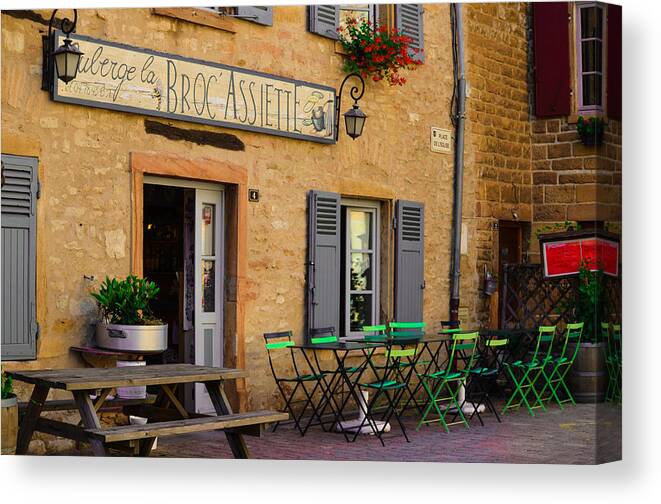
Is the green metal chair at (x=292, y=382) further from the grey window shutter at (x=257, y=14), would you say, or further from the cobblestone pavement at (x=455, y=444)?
the grey window shutter at (x=257, y=14)

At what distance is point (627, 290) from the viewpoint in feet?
27.0

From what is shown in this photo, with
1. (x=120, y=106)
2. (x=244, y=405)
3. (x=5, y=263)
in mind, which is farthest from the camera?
(x=244, y=405)

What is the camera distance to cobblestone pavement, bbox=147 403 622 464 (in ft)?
27.2

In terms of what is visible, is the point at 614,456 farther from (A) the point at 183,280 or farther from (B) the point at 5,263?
(B) the point at 5,263

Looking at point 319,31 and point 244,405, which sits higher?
point 319,31

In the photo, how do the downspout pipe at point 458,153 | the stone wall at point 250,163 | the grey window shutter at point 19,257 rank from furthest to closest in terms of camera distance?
the downspout pipe at point 458,153 → the stone wall at point 250,163 → the grey window shutter at point 19,257

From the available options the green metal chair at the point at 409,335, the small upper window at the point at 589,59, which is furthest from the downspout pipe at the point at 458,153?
the small upper window at the point at 589,59

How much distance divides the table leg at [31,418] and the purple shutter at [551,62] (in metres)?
5.13

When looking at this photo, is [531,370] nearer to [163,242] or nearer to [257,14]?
[163,242]

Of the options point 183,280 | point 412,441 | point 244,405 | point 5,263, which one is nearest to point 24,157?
point 5,263

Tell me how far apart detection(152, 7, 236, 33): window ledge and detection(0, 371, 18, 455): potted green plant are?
2948mm

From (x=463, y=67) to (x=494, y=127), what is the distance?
26.2 inches

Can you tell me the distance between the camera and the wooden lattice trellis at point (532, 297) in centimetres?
1050

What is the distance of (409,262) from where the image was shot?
10.8 meters
